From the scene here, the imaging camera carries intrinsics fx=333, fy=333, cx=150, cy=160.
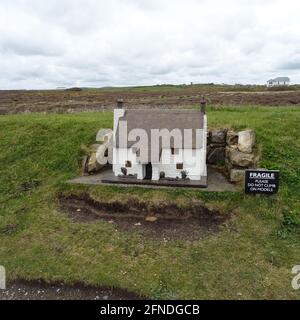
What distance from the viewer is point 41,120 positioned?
2797 cm

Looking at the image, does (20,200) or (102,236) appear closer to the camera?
(102,236)

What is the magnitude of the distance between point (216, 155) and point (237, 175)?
3.31 meters

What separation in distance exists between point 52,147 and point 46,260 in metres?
11.6

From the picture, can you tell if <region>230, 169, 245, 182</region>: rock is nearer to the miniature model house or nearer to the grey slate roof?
the miniature model house

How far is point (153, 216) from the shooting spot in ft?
53.4

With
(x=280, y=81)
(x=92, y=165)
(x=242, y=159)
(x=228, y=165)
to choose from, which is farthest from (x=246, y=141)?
(x=280, y=81)

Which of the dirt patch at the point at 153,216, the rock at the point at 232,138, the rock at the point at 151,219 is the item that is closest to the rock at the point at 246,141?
the rock at the point at 232,138

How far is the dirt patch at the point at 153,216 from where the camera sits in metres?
15.0

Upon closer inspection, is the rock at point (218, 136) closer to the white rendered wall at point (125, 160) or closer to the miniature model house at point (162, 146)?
the miniature model house at point (162, 146)

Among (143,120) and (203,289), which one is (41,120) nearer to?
(143,120)

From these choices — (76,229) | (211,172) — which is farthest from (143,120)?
(76,229)

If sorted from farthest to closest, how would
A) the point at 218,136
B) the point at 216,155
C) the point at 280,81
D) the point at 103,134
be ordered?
the point at 280,81
the point at 103,134
the point at 216,155
the point at 218,136

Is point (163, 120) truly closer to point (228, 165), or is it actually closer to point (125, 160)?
point (125, 160)
